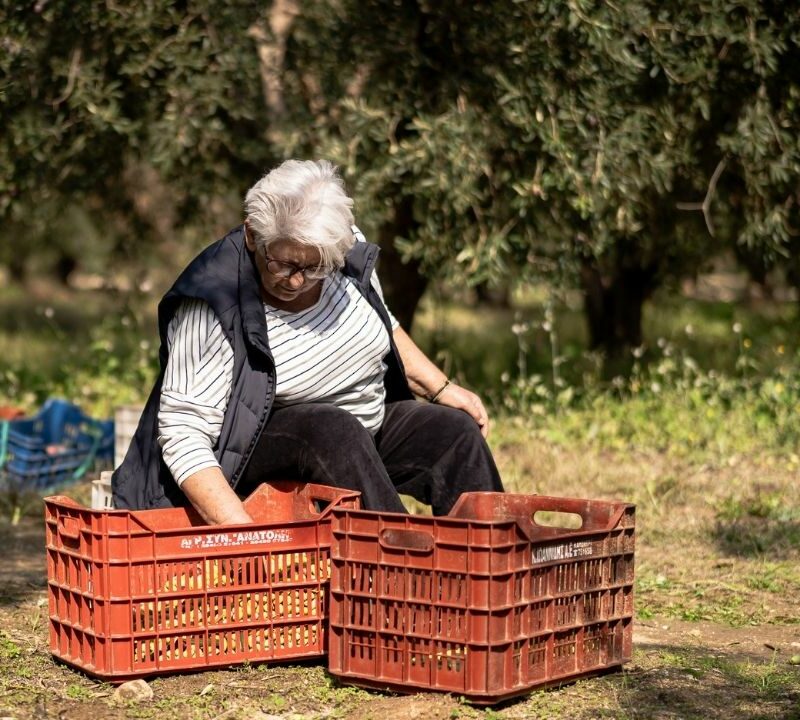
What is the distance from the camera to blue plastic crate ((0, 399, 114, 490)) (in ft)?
21.2

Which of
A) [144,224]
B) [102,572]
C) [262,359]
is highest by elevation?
[144,224]

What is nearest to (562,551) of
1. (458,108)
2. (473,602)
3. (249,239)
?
(473,602)

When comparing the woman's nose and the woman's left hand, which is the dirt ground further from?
the woman's nose

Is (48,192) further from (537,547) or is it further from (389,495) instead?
(537,547)

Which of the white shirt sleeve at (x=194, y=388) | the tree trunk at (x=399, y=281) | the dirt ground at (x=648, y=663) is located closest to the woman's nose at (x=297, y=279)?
the white shirt sleeve at (x=194, y=388)

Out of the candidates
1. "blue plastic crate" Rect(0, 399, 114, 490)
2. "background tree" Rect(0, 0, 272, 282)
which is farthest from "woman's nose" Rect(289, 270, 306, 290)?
"background tree" Rect(0, 0, 272, 282)

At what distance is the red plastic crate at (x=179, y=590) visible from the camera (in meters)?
3.32

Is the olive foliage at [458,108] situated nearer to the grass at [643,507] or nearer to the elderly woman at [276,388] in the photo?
the grass at [643,507]

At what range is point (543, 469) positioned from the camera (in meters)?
6.48

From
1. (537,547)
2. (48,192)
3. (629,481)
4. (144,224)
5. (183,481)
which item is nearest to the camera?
(537,547)

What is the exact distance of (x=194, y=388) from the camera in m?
3.67

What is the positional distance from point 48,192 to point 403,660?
19.3 feet

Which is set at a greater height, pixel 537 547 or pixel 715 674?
pixel 537 547

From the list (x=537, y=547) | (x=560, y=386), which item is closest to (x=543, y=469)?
(x=560, y=386)
